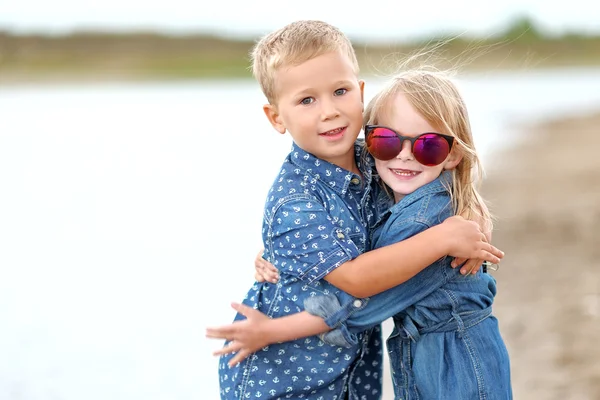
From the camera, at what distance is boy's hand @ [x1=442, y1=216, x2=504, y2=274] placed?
2.65 meters

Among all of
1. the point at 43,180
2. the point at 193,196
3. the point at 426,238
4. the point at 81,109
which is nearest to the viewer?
the point at 426,238

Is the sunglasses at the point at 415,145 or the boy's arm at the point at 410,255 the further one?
the sunglasses at the point at 415,145

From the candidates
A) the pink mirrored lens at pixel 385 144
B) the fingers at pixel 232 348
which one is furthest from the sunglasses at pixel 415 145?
the fingers at pixel 232 348

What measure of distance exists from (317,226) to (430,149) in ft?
1.41

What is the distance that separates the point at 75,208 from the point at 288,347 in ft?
25.2

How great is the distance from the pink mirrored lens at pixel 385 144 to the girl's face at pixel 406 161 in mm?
22

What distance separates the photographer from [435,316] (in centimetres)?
278

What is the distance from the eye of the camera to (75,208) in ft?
33.0

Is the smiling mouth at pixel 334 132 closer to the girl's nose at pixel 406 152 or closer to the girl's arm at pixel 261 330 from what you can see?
the girl's nose at pixel 406 152

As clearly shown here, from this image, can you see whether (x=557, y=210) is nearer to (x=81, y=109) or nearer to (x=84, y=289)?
(x=84, y=289)

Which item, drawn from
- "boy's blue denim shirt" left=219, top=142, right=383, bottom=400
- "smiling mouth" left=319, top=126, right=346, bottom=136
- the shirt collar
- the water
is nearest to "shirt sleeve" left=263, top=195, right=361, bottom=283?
"boy's blue denim shirt" left=219, top=142, right=383, bottom=400

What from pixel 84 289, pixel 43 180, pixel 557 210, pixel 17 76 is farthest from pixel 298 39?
pixel 17 76

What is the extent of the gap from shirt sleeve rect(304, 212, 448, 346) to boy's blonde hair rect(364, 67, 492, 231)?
0.19 m

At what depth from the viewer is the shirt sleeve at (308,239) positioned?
8.72 feet
